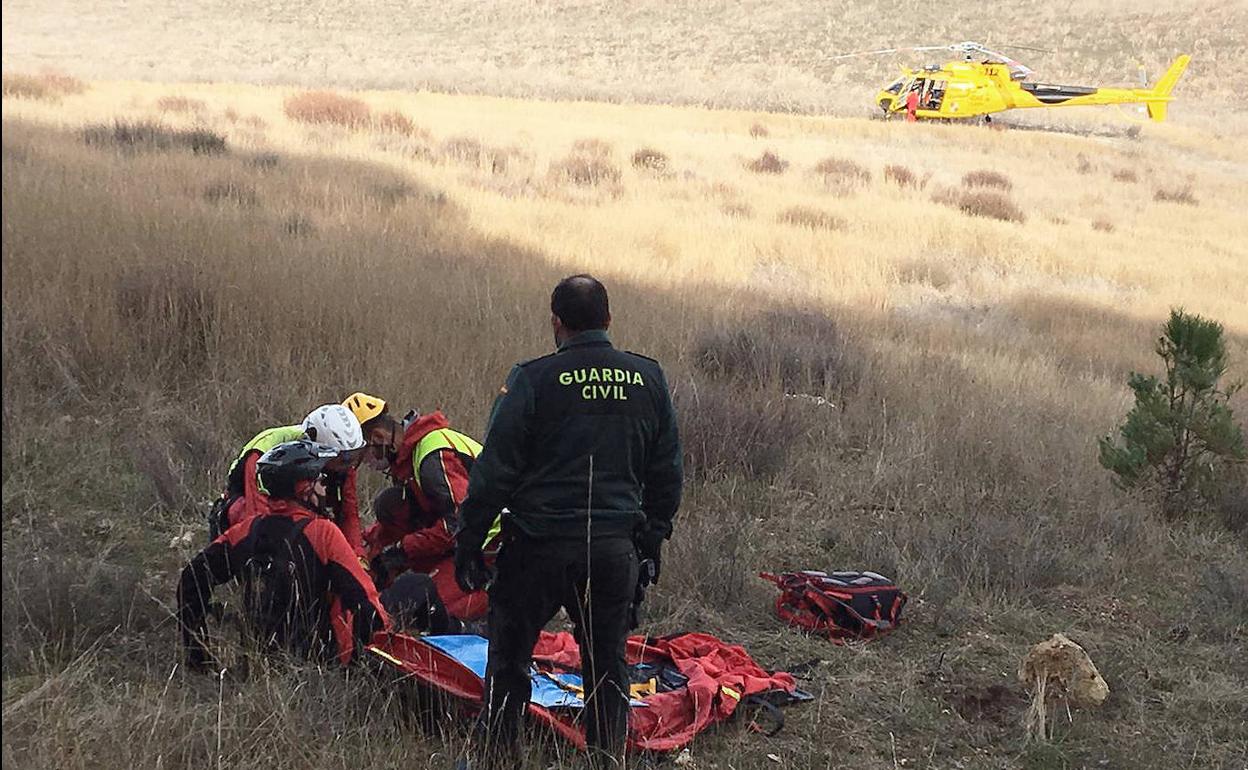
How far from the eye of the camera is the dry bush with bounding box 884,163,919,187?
24219mm

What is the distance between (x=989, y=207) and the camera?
2186 centimetres

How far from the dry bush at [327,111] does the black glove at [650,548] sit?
19.8 m

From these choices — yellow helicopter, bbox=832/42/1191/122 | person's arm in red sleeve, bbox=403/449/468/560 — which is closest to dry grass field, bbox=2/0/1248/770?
person's arm in red sleeve, bbox=403/449/468/560

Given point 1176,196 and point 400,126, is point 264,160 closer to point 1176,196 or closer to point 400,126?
point 400,126

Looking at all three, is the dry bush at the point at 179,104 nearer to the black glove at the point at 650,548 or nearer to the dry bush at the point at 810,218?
the dry bush at the point at 810,218

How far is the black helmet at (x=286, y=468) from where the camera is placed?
419cm

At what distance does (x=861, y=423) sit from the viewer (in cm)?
859

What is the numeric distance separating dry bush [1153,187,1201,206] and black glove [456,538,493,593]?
86.2ft

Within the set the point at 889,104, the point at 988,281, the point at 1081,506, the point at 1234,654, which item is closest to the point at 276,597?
the point at 1234,654

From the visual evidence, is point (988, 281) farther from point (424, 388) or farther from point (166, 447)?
point (166, 447)

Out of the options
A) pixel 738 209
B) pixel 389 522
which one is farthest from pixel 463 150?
pixel 389 522

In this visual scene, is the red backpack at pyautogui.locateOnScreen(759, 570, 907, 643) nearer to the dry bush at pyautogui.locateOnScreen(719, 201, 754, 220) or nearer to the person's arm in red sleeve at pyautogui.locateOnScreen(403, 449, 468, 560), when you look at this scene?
the person's arm in red sleeve at pyautogui.locateOnScreen(403, 449, 468, 560)

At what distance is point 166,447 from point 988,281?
1178cm

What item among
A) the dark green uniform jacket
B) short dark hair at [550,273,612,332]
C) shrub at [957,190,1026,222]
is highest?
short dark hair at [550,273,612,332]
